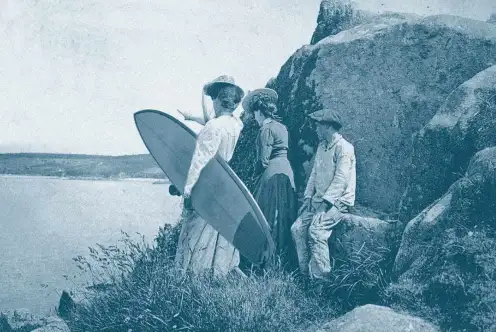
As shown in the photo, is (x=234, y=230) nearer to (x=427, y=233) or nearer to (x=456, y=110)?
(x=427, y=233)

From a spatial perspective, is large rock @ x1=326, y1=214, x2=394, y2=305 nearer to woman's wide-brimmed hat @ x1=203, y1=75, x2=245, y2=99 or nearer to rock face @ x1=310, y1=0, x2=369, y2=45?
woman's wide-brimmed hat @ x1=203, y1=75, x2=245, y2=99

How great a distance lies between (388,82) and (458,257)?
2.60m

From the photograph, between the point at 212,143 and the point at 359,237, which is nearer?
the point at 359,237

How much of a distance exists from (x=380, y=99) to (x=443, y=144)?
4.21 ft

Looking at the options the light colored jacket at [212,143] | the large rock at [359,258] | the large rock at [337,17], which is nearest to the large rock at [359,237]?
the large rock at [359,258]

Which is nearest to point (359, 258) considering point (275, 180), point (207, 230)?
point (275, 180)

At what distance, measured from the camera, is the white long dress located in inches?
205

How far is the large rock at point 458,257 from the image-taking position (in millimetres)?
3549

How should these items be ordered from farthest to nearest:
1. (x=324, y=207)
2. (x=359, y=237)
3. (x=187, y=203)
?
(x=187, y=203), (x=324, y=207), (x=359, y=237)

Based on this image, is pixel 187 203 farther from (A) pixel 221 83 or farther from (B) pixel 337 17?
(B) pixel 337 17

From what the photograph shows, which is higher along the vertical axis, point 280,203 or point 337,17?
point 337,17

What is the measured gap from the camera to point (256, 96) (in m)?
6.06

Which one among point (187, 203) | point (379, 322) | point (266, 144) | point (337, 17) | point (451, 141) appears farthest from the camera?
point (337, 17)

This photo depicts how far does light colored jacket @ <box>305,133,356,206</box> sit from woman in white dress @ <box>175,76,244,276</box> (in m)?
0.88
